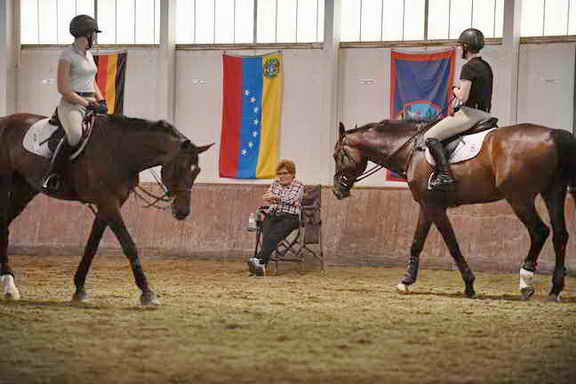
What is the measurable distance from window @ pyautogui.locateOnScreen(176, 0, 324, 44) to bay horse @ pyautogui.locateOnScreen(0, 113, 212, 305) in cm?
1347

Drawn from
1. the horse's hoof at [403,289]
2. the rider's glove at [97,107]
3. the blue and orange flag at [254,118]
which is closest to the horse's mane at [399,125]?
the horse's hoof at [403,289]

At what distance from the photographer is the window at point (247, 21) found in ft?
71.6

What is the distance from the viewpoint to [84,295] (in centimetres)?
905

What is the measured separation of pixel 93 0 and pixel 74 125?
49.9 ft

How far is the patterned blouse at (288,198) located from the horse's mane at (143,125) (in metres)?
4.13

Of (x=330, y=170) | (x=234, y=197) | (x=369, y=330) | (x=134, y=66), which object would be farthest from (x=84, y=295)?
(x=134, y=66)

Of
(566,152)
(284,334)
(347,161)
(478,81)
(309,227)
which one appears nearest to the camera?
(284,334)

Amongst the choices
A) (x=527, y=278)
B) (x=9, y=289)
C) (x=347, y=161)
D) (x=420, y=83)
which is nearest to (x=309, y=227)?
(x=347, y=161)

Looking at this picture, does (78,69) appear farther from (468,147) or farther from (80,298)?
(468,147)

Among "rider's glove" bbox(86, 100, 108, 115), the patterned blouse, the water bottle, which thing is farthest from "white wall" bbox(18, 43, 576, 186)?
"rider's glove" bbox(86, 100, 108, 115)

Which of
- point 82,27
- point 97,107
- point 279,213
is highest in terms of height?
point 82,27

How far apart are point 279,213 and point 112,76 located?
1090 cm

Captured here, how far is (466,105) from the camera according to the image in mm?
10055

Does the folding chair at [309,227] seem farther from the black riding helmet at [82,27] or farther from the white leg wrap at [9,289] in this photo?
the black riding helmet at [82,27]
